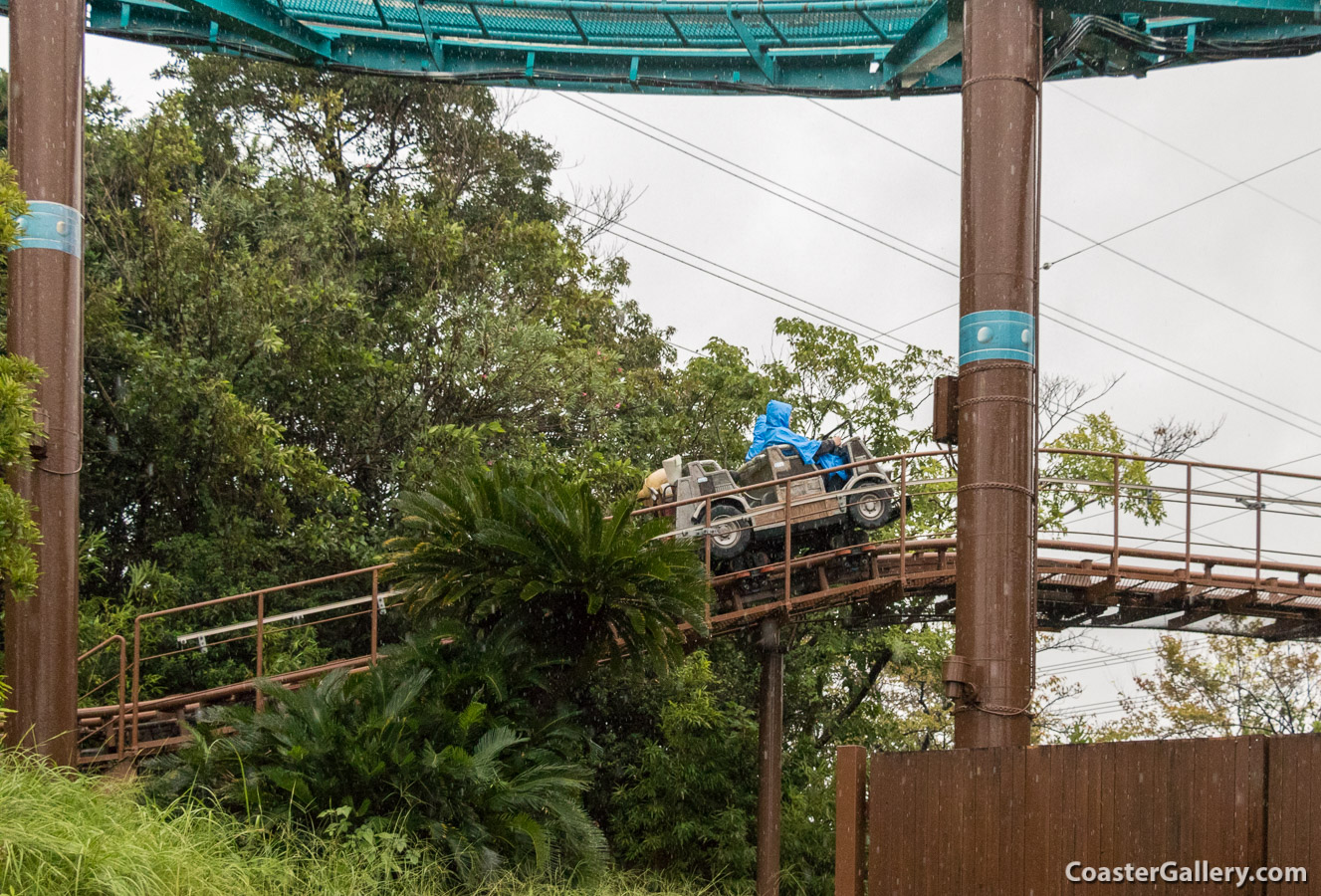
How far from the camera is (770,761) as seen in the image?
14.3m

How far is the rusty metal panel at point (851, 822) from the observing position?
684 cm

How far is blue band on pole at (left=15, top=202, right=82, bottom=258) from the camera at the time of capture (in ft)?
38.6

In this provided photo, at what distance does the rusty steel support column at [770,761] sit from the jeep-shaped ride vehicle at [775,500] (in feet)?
3.36

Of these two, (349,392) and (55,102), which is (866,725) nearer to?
(349,392)

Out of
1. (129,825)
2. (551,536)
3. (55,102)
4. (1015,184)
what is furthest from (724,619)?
(55,102)

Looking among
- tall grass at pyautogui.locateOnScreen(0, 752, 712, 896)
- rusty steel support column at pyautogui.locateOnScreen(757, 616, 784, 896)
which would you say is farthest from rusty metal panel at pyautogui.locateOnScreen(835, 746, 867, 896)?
rusty steel support column at pyautogui.locateOnScreen(757, 616, 784, 896)

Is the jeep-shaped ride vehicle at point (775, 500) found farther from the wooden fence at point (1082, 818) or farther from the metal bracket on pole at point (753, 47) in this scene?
the wooden fence at point (1082, 818)

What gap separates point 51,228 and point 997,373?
26.2ft

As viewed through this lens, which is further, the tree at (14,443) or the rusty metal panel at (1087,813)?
the tree at (14,443)

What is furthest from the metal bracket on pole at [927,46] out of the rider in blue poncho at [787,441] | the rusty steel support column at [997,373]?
the rider in blue poncho at [787,441]

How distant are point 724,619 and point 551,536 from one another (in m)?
2.83

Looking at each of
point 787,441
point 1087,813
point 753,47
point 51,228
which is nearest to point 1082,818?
point 1087,813

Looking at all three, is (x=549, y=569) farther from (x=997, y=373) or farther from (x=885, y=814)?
(x=885, y=814)

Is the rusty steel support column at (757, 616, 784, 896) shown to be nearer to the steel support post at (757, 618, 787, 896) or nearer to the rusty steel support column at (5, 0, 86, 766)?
the steel support post at (757, 618, 787, 896)
